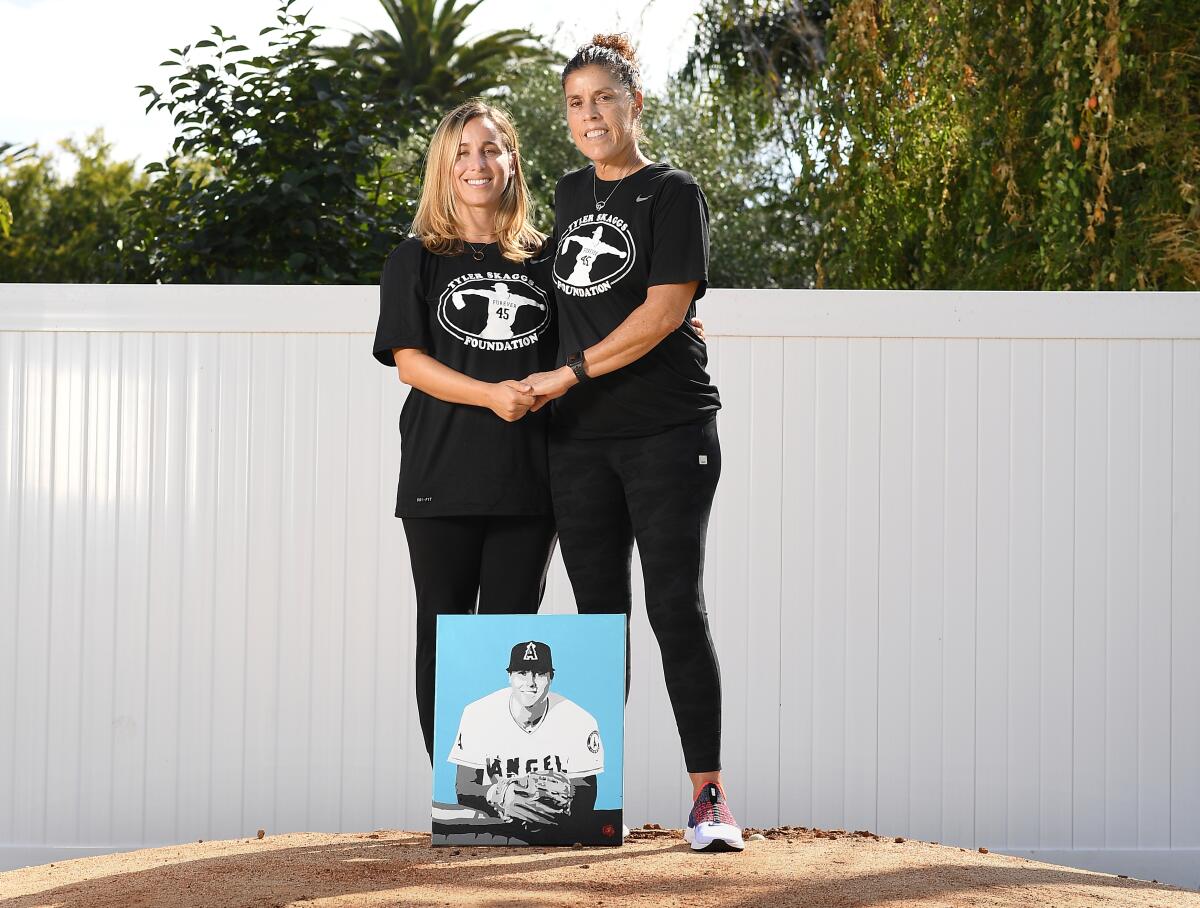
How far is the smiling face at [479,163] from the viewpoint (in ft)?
10.00

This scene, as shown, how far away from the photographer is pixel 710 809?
2.97m

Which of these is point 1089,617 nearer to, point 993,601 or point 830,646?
point 993,601

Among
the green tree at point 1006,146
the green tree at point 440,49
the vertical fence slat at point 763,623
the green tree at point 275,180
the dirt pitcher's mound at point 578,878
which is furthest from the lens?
the green tree at point 440,49

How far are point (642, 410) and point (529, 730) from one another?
812 mm

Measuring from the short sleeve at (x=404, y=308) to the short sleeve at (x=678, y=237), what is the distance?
1.82 ft

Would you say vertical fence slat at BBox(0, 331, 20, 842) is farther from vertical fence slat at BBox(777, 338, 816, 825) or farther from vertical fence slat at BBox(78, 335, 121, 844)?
vertical fence slat at BBox(777, 338, 816, 825)

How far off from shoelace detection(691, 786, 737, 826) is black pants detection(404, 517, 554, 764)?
598 mm

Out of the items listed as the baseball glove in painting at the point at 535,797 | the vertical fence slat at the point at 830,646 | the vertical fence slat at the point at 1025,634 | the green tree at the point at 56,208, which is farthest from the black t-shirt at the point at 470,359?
the green tree at the point at 56,208

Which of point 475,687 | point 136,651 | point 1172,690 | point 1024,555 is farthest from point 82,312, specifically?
point 1172,690

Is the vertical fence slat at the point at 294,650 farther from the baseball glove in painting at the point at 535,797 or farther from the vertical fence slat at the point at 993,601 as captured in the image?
the vertical fence slat at the point at 993,601

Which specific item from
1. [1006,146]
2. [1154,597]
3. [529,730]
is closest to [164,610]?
[529,730]

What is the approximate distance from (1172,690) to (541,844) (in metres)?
2.29

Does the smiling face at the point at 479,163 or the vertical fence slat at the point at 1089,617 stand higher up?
the smiling face at the point at 479,163

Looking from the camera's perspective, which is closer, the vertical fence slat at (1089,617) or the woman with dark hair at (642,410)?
the woman with dark hair at (642,410)
